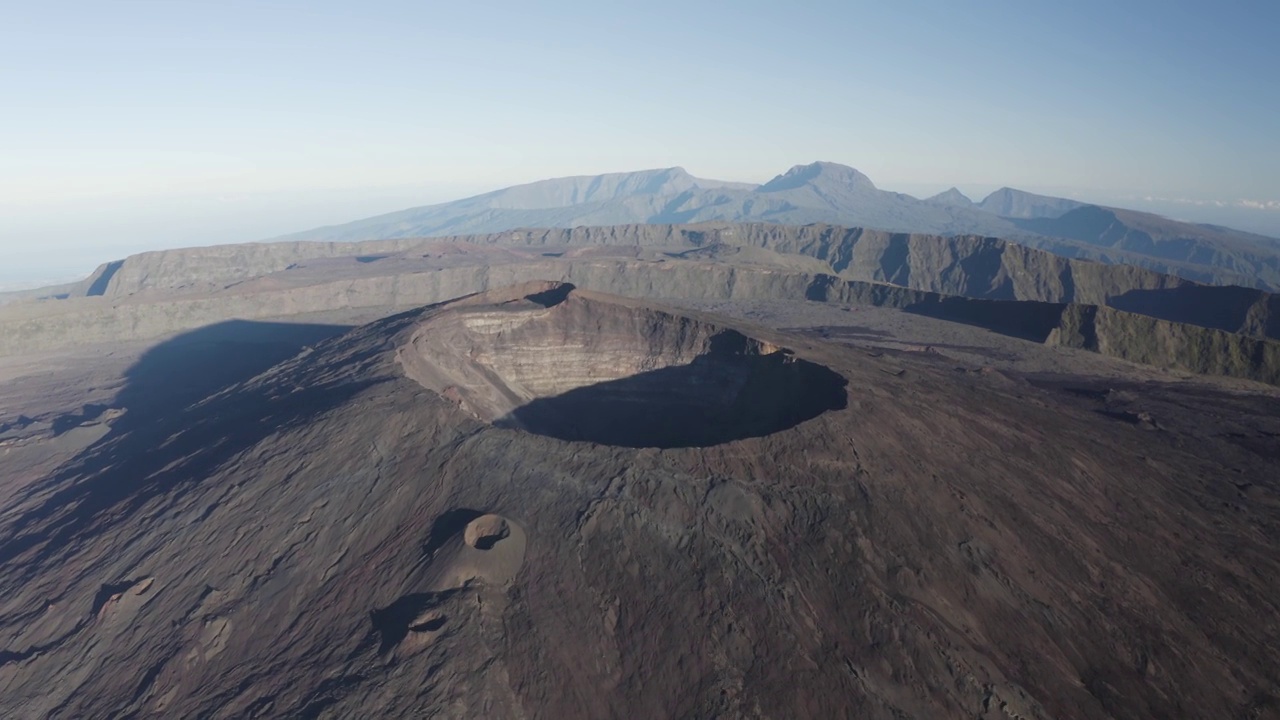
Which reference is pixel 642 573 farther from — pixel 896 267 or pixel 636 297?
pixel 896 267

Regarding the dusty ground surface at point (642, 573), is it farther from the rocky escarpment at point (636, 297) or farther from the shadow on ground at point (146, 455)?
the rocky escarpment at point (636, 297)

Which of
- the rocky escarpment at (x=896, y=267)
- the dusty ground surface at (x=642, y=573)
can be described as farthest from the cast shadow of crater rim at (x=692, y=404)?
the rocky escarpment at (x=896, y=267)

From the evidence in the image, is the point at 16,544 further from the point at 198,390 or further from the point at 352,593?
the point at 198,390

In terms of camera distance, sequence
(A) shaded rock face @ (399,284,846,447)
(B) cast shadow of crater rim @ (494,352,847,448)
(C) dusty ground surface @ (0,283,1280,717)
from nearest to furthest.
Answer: (C) dusty ground surface @ (0,283,1280,717), (B) cast shadow of crater rim @ (494,352,847,448), (A) shaded rock face @ (399,284,846,447)

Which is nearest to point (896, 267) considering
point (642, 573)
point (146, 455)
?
point (642, 573)

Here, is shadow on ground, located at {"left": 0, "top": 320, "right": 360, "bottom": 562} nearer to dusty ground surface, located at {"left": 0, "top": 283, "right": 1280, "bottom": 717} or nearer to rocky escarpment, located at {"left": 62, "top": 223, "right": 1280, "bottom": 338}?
dusty ground surface, located at {"left": 0, "top": 283, "right": 1280, "bottom": 717}

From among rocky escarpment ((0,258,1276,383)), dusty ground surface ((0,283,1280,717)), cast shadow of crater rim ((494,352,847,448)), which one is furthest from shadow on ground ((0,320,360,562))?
rocky escarpment ((0,258,1276,383))
